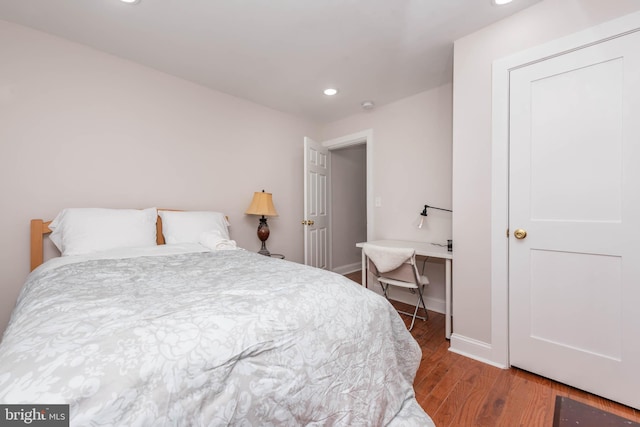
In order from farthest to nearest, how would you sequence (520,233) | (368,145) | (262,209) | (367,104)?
(368,145), (367,104), (262,209), (520,233)

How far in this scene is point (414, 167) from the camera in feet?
10.2

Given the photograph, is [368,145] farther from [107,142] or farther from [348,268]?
[107,142]

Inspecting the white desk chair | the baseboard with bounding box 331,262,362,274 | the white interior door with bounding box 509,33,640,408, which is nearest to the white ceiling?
the white interior door with bounding box 509,33,640,408

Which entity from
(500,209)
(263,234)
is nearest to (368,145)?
(263,234)

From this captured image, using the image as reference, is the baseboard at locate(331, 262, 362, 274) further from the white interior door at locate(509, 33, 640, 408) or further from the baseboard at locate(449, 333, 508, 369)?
the white interior door at locate(509, 33, 640, 408)

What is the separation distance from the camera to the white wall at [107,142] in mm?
1944

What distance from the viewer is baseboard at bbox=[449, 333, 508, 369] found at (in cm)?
194

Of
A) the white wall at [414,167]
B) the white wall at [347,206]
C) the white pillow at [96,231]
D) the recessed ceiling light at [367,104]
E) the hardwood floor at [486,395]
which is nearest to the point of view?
the hardwood floor at [486,395]

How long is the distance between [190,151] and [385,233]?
243cm

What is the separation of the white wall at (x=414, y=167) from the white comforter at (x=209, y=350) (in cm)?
178

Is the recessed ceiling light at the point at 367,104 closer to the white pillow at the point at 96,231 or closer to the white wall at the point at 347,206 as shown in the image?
the white wall at the point at 347,206

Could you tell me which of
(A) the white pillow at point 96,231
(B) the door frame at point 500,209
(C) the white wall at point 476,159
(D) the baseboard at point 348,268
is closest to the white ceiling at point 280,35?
(C) the white wall at point 476,159

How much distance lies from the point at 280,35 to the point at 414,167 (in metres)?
1.94

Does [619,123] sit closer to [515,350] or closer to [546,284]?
[546,284]
